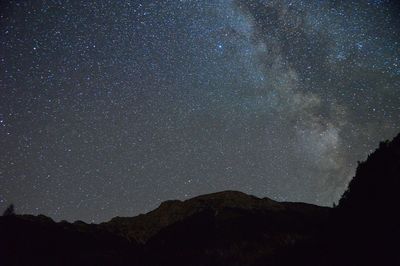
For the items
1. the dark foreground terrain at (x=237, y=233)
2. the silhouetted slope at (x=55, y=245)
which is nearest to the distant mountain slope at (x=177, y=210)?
the dark foreground terrain at (x=237, y=233)

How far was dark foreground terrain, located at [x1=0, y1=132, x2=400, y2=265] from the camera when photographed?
50.6 feet

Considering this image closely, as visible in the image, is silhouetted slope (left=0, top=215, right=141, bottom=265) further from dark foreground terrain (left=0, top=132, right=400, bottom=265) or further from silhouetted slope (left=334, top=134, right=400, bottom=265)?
silhouetted slope (left=334, top=134, right=400, bottom=265)

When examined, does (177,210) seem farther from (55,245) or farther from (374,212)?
(374,212)

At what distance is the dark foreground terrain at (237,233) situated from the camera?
15.4 m

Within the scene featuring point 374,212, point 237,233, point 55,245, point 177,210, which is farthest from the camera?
point 177,210

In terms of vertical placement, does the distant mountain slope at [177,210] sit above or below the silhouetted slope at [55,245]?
above

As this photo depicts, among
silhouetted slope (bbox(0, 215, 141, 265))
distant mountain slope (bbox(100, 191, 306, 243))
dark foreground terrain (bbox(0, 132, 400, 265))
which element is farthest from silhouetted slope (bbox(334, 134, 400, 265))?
silhouetted slope (bbox(0, 215, 141, 265))

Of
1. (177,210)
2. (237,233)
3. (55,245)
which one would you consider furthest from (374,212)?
(55,245)

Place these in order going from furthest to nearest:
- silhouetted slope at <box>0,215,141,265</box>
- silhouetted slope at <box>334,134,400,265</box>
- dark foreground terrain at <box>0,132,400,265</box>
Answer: silhouetted slope at <box>0,215,141,265</box> < dark foreground terrain at <box>0,132,400,265</box> < silhouetted slope at <box>334,134,400,265</box>

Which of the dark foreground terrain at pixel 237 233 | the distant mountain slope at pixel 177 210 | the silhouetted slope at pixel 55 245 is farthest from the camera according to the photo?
the distant mountain slope at pixel 177 210

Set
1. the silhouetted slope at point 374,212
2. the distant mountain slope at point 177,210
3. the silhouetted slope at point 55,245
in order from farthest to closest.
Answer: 1. the distant mountain slope at point 177,210
2. the silhouetted slope at point 55,245
3. the silhouetted slope at point 374,212

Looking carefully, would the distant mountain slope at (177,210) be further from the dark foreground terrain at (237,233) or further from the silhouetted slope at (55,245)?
the silhouetted slope at (55,245)

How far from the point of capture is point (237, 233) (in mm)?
22453

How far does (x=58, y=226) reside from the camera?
2233 cm
